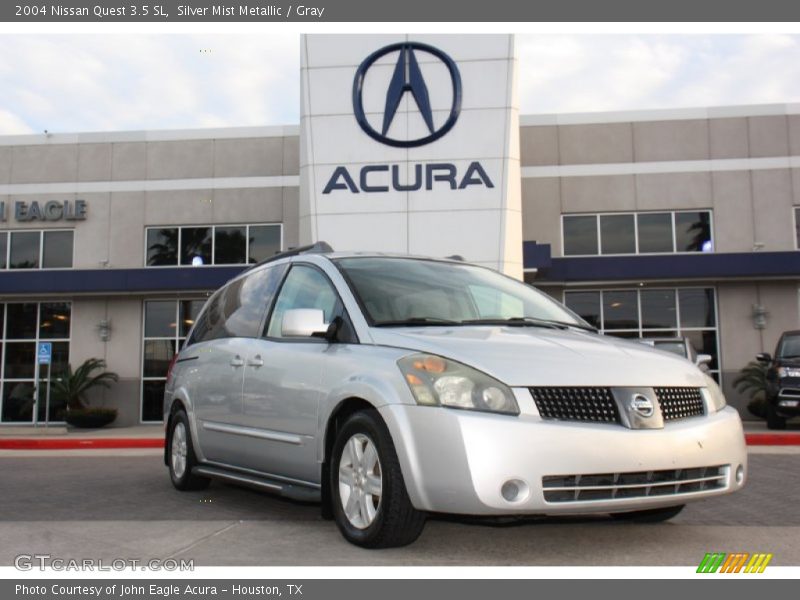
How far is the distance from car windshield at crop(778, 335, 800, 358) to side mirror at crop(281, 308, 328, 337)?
1275 cm

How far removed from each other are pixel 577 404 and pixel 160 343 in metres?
19.4

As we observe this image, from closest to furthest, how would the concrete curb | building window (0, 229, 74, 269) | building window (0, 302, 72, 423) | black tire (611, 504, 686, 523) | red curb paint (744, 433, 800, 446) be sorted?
black tire (611, 504, 686, 523) < red curb paint (744, 433, 800, 446) < the concrete curb < building window (0, 302, 72, 423) < building window (0, 229, 74, 269)

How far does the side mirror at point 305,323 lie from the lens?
4977 mm

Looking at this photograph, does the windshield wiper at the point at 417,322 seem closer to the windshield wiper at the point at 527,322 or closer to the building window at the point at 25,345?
the windshield wiper at the point at 527,322

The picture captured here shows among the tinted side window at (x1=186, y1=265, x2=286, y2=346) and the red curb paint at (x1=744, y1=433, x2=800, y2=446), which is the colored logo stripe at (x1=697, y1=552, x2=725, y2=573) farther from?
the red curb paint at (x1=744, y1=433, x2=800, y2=446)

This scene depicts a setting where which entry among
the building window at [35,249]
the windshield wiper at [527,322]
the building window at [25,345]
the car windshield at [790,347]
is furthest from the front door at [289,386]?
the building window at [35,249]

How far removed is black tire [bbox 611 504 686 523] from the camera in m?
5.29

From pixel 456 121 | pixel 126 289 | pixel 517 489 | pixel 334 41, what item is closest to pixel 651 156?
pixel 456 121

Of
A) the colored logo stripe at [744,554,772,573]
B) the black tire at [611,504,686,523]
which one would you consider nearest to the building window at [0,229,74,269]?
the black tire at [611,504,686,523]

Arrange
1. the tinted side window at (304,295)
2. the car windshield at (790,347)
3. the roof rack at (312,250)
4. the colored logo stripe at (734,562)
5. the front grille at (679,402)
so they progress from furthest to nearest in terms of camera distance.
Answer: the car windshield at (790,347) → the roof rack at (312,250) → the tinted side window at (304,295) → the front grille at (679,402) → the colored logo stripe at (734,562)

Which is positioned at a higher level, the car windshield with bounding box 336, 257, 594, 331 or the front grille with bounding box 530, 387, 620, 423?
the car windshield with bounding box 336, 257, 594, 331

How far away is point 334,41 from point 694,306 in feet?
34.8

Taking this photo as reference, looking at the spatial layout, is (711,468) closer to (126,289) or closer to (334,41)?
(334,41)

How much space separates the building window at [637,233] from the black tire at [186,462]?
15.6m
